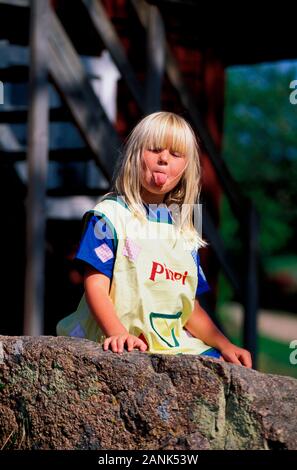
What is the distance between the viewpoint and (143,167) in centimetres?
352

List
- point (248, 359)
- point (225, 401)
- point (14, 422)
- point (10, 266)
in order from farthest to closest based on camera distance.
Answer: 1. point (10, 266)
2. point (248, 359)
3. point (14, 422)
4. point (225, 401)

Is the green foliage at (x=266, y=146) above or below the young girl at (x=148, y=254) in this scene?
above

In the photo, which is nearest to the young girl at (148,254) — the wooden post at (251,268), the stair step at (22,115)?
the stair step at (22,115)

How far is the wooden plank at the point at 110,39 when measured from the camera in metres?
6.15

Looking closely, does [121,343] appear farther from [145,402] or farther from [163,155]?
[163,155]

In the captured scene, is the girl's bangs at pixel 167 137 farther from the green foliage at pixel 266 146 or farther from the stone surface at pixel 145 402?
the green foliage at pixel 266 146

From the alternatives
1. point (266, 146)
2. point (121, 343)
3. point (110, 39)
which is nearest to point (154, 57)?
point (110, 39)

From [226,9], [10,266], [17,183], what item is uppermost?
[226,9]

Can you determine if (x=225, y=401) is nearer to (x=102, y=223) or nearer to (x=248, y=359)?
(x=248, y=359)

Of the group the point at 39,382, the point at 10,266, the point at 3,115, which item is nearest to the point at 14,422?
the point at 39,382

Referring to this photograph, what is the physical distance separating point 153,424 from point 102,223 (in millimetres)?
840

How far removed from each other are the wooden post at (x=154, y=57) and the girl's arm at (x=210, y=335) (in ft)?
10.1

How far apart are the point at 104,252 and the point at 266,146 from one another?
78.8 feet

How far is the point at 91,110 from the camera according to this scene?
6.13 m
